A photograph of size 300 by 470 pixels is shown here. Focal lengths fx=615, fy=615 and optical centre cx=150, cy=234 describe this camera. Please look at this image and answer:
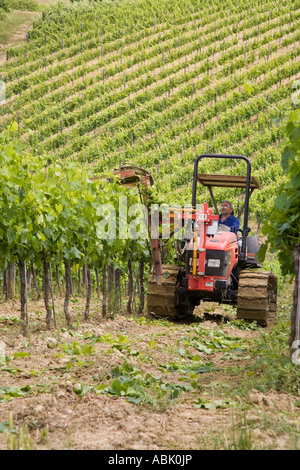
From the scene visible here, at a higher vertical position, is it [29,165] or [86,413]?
[29,165]

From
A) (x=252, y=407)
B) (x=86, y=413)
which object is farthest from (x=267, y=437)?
(x=86, y=413)

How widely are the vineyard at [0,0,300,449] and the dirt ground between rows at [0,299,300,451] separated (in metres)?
0.02

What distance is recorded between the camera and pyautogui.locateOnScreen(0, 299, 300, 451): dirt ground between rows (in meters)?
3.92

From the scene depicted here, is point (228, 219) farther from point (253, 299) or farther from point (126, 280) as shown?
point (126, 280)

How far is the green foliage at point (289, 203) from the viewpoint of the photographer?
5.71 m

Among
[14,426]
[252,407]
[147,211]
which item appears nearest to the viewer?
[14,426]

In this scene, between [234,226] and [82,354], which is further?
[234,226]

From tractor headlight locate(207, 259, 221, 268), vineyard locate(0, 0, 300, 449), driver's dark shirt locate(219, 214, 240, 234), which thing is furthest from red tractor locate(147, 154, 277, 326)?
vineyard locate(0, 0, 300, 449)

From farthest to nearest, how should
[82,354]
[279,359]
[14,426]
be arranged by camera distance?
[82,354] < [279,359] < [14,426]

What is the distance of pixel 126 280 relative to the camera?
1762cm

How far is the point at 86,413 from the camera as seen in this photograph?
4527 millimetres

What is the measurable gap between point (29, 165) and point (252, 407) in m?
5.28

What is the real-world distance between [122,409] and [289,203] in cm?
263
